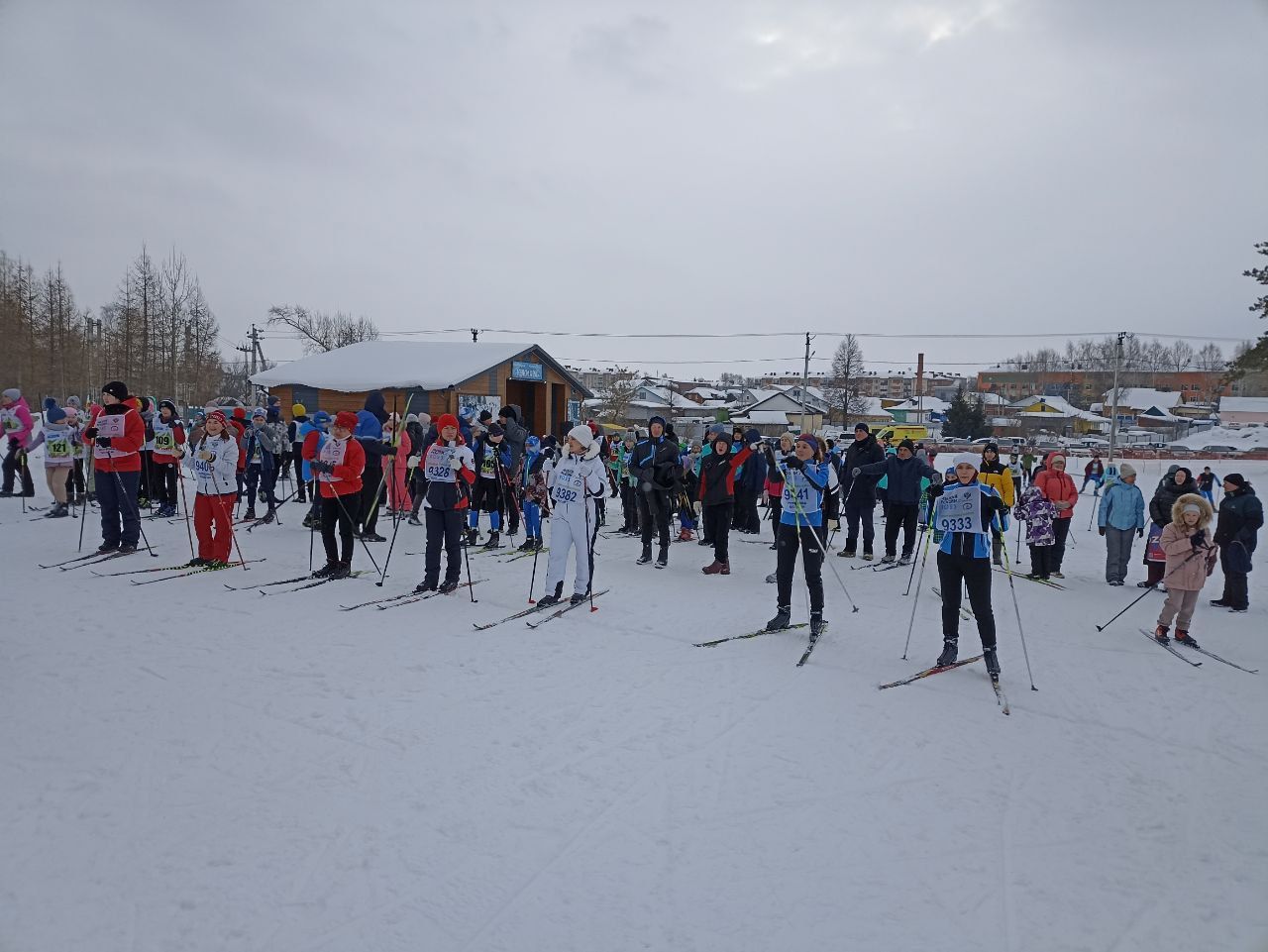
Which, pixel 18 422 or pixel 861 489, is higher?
pixel 18 422

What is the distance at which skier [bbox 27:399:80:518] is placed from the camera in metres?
10.9

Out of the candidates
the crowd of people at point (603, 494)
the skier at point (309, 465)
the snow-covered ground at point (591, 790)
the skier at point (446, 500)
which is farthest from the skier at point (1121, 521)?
the skier at point (309, 465)

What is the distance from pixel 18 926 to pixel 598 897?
2.17 m

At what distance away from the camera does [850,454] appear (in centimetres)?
1092

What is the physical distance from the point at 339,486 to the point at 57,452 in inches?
250

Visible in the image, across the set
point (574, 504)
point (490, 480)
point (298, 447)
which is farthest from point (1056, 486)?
point (298, 447)

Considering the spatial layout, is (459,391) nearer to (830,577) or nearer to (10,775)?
(830,577)

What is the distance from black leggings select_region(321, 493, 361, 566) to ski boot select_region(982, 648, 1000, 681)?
21.4 ft

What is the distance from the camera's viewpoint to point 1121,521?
32.9 feet

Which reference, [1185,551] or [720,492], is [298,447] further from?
[1185,551]

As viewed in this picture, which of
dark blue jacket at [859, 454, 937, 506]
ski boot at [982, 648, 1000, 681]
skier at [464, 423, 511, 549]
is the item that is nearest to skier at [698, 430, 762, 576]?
dark blue jacket at [859, 454, 937, 506]

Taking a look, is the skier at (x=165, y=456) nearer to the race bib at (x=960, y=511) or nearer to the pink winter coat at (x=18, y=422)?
the pink winter coat at (x=18, y=422)

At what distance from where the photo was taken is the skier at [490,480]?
33.1 feet

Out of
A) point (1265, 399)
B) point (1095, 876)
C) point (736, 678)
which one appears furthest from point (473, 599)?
point (1265, 399)
